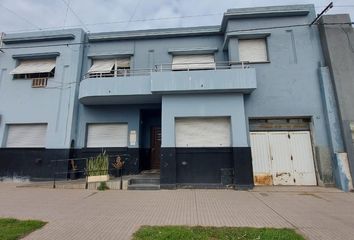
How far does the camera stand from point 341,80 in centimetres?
975

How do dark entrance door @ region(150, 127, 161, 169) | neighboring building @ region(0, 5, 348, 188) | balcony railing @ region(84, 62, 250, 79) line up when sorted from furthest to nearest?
dark entrance door @ region(150, 127, 161, 169), balcony railing @ region(84, 62, 250, 79), neighboring building @ region(0, 5, 348, 188)

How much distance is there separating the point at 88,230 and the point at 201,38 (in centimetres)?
1089

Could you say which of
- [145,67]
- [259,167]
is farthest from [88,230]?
[145,67]

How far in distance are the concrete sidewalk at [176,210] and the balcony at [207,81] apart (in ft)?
14.3

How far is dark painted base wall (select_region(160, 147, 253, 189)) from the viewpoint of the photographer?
9125mm

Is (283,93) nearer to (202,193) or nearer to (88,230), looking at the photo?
(202,193)

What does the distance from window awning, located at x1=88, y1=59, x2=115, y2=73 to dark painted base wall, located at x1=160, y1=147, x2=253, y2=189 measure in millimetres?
5982

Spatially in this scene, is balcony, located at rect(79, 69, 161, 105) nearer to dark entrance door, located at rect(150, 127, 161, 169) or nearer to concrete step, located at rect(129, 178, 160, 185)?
dark entrance door, located at rect(150, 127, 161, 169)

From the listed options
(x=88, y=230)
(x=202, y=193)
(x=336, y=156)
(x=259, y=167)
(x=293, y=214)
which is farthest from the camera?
(x=259, y=167)

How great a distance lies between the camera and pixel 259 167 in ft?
32.6

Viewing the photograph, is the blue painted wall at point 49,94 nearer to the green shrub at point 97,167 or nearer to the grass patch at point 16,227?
the green shrub at point 97,167

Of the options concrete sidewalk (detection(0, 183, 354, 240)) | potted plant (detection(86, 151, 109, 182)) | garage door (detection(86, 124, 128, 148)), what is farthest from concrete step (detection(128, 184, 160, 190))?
garage door (detection(86, 124, 128, 148))

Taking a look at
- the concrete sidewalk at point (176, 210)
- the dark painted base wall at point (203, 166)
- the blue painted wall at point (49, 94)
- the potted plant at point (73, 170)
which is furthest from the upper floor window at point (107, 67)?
the concrete sidewalk at point (176, 210)

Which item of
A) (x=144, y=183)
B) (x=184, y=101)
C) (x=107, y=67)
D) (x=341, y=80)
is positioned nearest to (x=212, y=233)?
(x=144, y=183)
